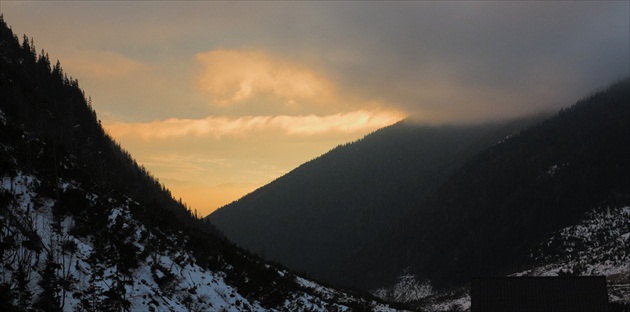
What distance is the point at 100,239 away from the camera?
29.2m

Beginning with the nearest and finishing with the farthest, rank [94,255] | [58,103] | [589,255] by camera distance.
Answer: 1. [94,255]
2. [58,103]
3. [589,255]

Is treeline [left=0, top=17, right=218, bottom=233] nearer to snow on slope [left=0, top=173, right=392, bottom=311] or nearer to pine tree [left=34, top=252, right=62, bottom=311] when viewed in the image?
snow on slope [left=0, top=173, right=392, bottom=311]

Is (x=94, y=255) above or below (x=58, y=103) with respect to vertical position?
below

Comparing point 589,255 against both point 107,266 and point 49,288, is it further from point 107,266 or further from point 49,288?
point 49,288

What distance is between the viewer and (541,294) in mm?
45312

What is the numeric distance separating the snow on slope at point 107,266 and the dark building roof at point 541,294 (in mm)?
20983

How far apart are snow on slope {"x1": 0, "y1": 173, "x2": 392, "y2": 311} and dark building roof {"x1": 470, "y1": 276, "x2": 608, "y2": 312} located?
2098 cm

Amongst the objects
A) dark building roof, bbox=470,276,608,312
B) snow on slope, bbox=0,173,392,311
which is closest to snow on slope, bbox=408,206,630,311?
dark building roof, bbox=470,276,608,312

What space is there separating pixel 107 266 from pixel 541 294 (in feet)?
118

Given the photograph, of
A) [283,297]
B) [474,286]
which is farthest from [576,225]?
[283,297]

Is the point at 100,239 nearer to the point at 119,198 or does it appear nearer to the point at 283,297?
the point at 119,198

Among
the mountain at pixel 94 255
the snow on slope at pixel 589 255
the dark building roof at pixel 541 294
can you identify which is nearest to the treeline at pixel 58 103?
the mountain at pixel 94 255

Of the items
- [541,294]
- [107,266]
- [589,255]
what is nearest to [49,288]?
[107,266]

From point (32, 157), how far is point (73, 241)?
9597 mm
